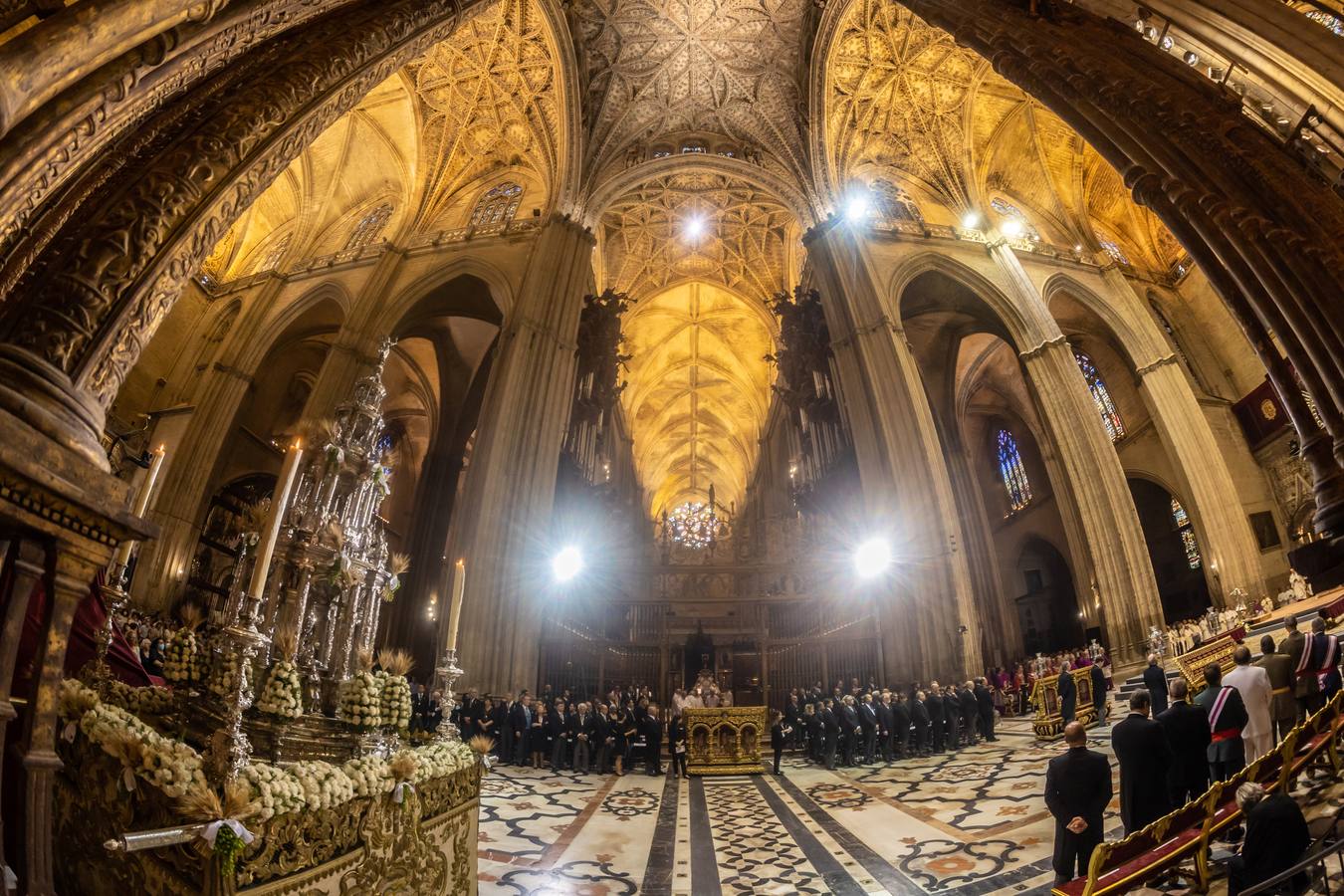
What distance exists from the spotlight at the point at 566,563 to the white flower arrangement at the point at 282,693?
994 cm

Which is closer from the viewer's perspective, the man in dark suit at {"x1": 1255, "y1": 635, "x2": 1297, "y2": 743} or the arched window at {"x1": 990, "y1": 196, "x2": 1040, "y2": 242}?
the man in dark suit at {"x1": 1255, "y1": 635, "x2": 1297, "y2": 743}

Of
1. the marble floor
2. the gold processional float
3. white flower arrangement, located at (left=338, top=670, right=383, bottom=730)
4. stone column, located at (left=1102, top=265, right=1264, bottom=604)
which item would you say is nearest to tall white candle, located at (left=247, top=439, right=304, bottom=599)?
the gold processional float

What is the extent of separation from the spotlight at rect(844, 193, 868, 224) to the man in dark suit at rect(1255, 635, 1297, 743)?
557 inches

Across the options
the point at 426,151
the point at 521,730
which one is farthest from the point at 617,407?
the point at 521,730

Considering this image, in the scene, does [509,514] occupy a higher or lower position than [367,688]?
higher

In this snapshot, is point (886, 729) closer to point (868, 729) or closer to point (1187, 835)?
point (868, 729)

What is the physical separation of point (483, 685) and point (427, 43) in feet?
31.9

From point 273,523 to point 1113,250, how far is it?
894 inches

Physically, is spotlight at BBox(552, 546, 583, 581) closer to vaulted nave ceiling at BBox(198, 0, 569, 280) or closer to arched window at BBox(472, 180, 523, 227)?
arched window at BBox(472, 180, 523, 227)

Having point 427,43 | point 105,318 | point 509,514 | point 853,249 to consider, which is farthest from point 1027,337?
point 105,318

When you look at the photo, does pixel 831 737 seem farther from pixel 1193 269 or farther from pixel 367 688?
pixel 1193 269

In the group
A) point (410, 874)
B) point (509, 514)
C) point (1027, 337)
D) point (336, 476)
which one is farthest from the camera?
point (1027, 337)

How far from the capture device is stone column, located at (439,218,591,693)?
35.6ft

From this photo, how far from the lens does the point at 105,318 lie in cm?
250
